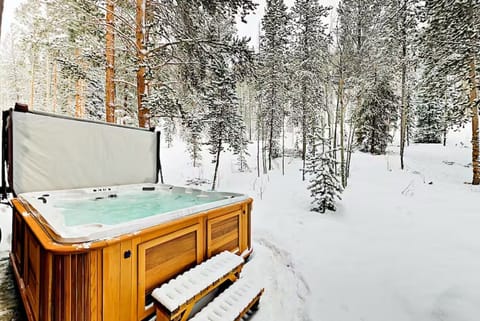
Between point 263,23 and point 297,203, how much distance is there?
7040mm

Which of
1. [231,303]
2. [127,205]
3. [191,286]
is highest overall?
[127,205]

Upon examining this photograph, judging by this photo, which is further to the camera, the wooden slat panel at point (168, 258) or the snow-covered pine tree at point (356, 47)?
the snow-covered pine tree at point (356, 47)

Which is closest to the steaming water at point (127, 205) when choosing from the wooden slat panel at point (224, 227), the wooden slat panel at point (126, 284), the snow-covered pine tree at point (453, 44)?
the wooden slat panel at point (224, 227)

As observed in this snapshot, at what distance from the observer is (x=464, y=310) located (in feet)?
5.97

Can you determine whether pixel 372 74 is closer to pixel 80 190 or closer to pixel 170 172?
pixel 80 190

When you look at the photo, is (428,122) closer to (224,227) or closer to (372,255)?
(372,255)

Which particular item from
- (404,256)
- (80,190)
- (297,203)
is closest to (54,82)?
(80,190)

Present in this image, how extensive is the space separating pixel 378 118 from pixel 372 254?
8018 mm

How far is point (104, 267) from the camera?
4.17 feet

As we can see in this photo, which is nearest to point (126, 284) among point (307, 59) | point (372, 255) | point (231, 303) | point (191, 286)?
point (191, 286)

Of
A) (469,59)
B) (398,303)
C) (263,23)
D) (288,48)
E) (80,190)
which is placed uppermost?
(263,23)

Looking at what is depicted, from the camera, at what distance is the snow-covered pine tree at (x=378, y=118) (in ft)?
28.1

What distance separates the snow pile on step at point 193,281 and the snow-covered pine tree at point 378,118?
26.4 feet

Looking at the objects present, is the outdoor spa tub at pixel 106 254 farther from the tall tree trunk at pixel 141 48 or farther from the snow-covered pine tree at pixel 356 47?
the snow-covered pine tree at pixel 356 47
